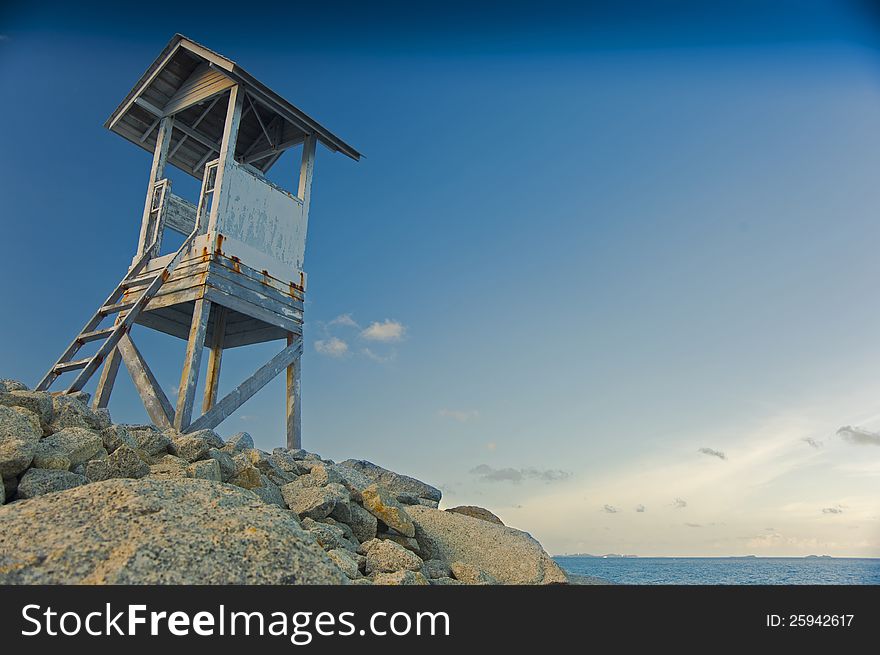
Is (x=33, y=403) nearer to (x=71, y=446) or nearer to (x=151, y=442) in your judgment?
(x=71, y=446)

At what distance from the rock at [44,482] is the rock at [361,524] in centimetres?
273

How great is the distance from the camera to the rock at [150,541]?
12.4 ft

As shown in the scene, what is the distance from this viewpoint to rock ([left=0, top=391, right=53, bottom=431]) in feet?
19.8

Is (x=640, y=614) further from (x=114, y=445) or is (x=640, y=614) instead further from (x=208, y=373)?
(x=208, y=373)

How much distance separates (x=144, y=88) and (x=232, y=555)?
1271 cm

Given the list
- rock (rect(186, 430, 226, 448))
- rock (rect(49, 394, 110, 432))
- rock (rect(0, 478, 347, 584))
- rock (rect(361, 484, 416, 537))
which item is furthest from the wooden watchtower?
rock (rect(0, 478, 347, 584))

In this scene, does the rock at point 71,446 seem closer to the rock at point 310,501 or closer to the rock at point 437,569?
the rock at point 310,501

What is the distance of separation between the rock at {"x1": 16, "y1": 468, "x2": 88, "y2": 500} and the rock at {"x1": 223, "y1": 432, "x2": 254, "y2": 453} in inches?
88.8

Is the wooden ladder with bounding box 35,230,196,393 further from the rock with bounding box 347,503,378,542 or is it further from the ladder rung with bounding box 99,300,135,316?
the rock with bounding box 347,503,378,542

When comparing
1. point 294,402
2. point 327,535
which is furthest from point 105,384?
point 327,535

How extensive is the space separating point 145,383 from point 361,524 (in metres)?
6.07

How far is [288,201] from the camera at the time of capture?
13.0m

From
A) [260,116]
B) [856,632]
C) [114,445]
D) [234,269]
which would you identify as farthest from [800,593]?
[260,116]

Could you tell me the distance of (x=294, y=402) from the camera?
12328 millimetres
